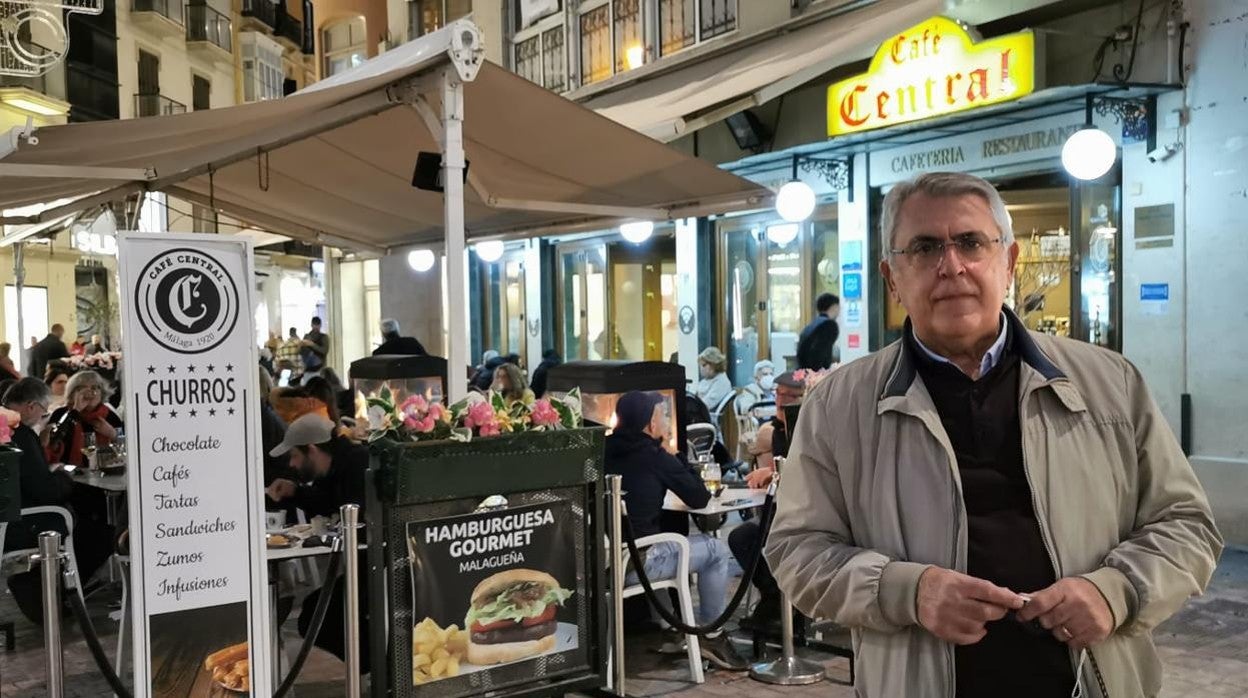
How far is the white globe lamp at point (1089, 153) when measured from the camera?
8.29 m

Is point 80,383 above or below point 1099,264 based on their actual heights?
below

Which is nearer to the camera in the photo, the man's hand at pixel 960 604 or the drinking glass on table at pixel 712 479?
the man's hand at pixel 960 604

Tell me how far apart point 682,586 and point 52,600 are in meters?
3.16

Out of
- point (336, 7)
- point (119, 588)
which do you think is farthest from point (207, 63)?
point (119, 588)

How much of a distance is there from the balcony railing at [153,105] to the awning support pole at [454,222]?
3284cm

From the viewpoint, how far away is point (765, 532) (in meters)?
5.87

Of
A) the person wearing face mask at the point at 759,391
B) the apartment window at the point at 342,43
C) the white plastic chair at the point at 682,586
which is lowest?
the white plastic chair at the point at 682,586

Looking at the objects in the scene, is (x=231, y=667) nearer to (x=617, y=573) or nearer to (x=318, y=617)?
(x=318, y=617)

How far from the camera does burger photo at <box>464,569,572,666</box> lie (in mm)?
4773

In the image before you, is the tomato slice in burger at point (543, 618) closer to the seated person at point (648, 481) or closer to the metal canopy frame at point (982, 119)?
the seated person at point (648, 481)

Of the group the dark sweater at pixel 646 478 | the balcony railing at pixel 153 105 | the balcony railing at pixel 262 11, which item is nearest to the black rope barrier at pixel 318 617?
the dark sweater at pixel 646 478

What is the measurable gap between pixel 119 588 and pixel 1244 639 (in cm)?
764

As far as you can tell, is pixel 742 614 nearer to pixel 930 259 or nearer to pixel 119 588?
pixel 119 588

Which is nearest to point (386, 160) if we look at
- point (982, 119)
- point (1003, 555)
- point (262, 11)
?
point (982, 119)
